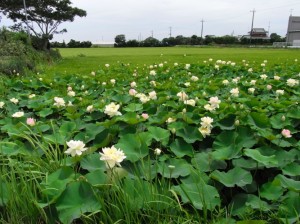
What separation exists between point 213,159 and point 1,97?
2.54 m

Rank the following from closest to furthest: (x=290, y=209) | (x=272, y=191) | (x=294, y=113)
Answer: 1. (x=290, y=209)
2. (x=272, y=191)
3. (x=294, y=113)

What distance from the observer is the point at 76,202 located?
51.1 inches

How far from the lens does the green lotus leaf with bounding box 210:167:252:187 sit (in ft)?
4.59

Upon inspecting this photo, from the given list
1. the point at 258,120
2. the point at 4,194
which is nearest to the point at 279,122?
the point at 258,120

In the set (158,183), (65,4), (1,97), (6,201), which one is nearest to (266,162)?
(158,183)

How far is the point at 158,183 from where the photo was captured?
1.50 m

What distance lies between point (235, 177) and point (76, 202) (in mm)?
669

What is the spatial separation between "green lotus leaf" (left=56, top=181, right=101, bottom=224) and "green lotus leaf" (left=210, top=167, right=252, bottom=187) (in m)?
0.51

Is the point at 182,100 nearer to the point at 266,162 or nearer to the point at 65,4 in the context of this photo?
the point at 266,162

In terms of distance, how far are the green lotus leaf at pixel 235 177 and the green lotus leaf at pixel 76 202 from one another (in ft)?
1.68

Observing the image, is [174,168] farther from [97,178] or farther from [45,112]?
[45,112]

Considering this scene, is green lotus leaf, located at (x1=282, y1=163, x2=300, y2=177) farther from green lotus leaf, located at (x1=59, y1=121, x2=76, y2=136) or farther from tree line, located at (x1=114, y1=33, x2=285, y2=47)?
tree line, located at (x1=114, y1=33, x2=285, y2=47)

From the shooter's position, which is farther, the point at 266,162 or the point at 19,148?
the point at 19,148

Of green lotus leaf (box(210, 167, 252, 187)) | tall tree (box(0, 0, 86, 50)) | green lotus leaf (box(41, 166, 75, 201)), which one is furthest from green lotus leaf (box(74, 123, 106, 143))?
tall tree (box(0, 0, 86, 50))
